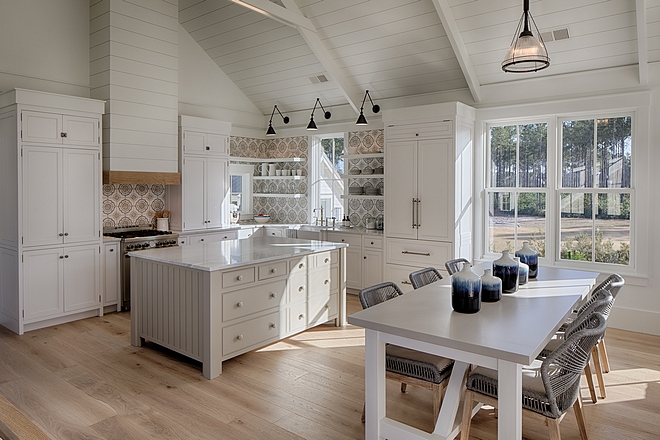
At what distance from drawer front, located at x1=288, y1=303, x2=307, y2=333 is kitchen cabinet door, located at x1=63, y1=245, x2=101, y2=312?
2.50m

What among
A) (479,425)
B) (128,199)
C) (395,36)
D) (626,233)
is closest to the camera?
(479,425)

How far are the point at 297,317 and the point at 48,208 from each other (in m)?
2.93

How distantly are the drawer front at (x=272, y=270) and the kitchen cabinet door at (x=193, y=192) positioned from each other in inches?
103

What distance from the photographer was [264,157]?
8234mm

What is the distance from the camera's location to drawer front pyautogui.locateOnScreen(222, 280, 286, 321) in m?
3.77

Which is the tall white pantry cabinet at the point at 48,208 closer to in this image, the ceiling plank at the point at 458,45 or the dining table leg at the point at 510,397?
the ceiling plank at the point at 458,45

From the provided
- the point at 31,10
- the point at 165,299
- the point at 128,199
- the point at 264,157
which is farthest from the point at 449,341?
the point at 264,157

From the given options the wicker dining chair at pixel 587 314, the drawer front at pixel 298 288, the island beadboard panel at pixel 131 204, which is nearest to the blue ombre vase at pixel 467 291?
the wicker dining chair at pixel 587 314

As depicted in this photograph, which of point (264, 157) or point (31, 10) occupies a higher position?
point (31, 10)

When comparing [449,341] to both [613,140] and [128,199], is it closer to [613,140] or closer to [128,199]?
[613,140]

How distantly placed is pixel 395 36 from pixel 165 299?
152 inches

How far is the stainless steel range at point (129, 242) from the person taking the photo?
5.61m

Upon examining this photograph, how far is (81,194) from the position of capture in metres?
5.19

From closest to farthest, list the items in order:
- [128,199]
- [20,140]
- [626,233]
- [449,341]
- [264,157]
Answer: [449,341], [20,140], [626,233], [128,199], [264,157]
